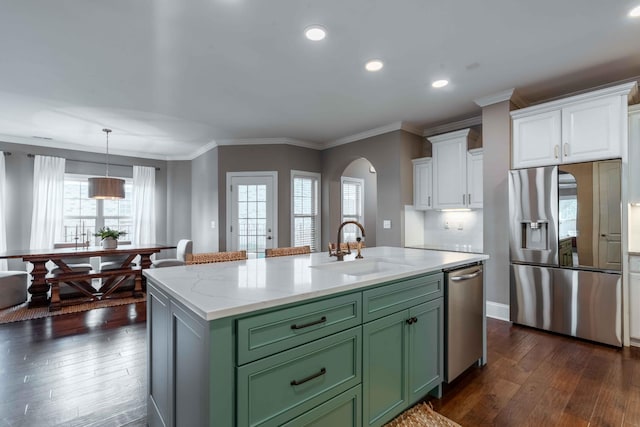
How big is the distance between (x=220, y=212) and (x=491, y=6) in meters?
4.80

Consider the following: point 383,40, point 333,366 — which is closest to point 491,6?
point 383,40

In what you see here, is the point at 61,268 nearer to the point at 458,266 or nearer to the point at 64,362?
the point at 64,362

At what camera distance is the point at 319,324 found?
132cm

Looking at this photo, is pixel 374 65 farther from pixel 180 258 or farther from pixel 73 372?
pixel 180 258

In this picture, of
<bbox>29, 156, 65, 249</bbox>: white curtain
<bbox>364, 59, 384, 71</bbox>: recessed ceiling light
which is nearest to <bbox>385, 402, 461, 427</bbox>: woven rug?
<bbox>364, 59, 384, 71</bbox>: recessed ceiling light

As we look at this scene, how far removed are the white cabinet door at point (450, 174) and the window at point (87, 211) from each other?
6082 mm

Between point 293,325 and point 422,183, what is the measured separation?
3.89 meters

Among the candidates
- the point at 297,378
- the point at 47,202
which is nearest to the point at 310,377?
the point at 297,378

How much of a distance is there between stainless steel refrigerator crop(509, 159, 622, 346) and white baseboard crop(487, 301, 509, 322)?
5.0 inches

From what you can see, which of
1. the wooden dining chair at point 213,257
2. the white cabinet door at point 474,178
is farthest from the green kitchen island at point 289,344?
the white cabinet door at point 474,178

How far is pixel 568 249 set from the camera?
301 centimetres

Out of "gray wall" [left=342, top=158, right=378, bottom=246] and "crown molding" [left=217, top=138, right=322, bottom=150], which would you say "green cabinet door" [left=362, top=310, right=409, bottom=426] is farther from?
"gray wall" [left=342, top=158, right=378, bottom=246]

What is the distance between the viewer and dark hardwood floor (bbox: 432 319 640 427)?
1.84 meters

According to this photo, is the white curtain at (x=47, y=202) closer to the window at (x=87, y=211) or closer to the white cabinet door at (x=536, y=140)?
the window at (x=87, y=211)
